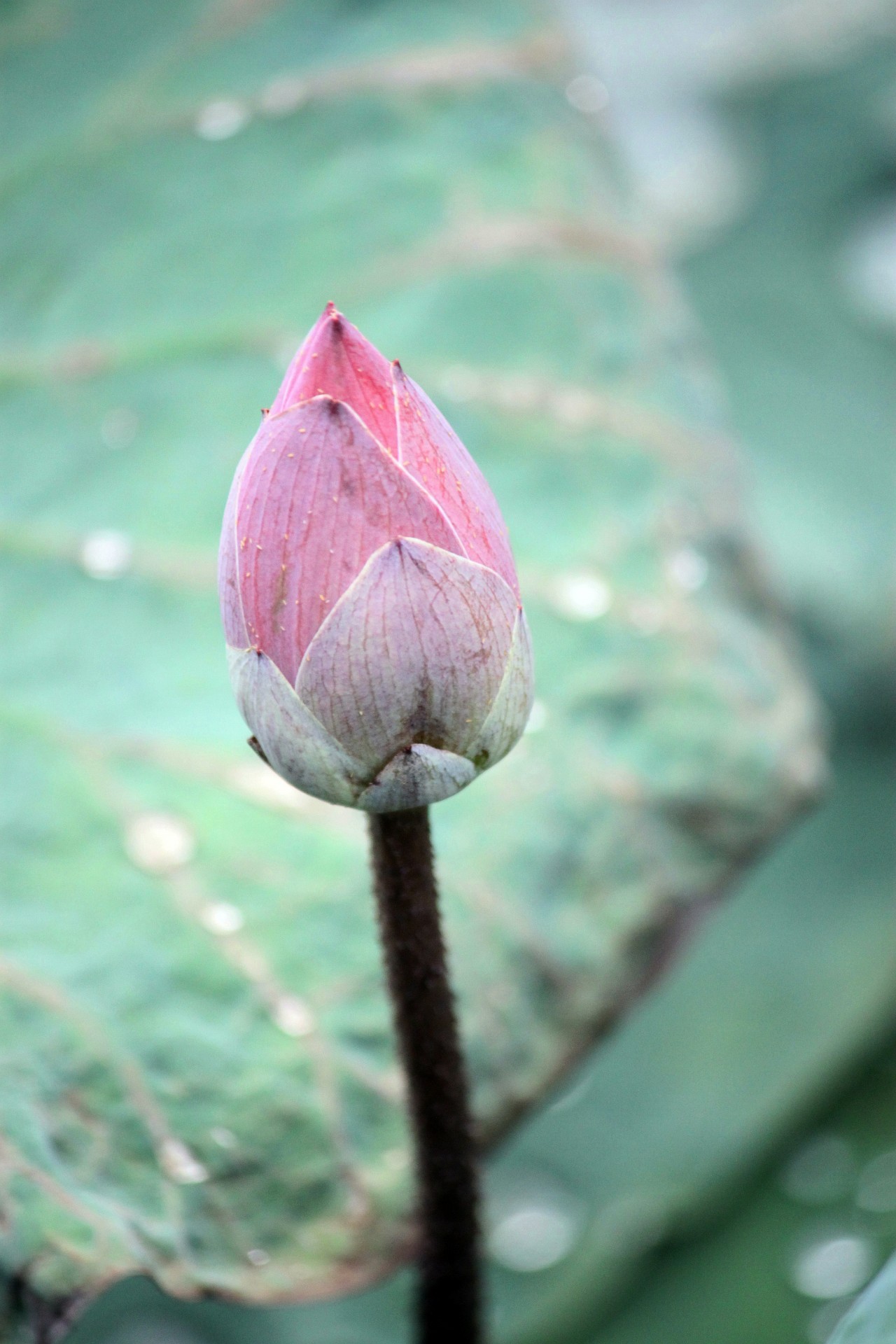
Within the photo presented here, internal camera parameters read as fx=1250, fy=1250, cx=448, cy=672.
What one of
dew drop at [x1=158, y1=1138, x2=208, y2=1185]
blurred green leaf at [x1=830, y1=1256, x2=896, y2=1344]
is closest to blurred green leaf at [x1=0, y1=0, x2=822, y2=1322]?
dew drop at [x1=158, y1=1138, x2=208, y2=1185]

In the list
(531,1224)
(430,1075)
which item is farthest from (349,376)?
(531,1224)

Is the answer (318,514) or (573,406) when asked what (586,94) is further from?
(318,514)

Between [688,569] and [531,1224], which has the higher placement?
[688,569]

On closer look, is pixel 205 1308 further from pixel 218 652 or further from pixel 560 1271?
pixel 218 652

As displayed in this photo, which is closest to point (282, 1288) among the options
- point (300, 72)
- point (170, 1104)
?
point (170, 1104)

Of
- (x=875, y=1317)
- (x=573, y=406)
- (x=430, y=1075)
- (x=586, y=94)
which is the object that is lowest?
(x=875, y=1317)

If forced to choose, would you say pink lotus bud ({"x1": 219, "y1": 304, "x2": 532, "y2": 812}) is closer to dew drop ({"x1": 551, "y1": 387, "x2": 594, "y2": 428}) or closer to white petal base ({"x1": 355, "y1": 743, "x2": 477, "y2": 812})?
white petal base ({"x1": 355, "y1": 743, "x2": 477, "y2": 812})

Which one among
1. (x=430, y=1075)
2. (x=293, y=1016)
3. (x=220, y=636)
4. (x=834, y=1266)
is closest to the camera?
(x=430, y=1075)
